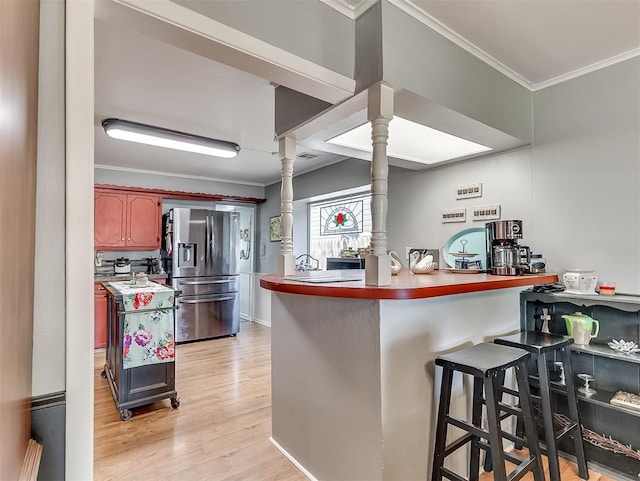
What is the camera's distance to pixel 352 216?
15.4 feet

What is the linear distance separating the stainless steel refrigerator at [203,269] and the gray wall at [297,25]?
3.74 meters

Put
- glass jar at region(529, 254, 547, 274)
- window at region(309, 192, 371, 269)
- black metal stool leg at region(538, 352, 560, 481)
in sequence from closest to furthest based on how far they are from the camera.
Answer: black metal stool leg at region(538, 352, 560, 481) → glass jar at region(529, 254, 547, 274) → window at region(309, 192, 371, 269)

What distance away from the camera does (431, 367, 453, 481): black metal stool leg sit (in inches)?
61.7

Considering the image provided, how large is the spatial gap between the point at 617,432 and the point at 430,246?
183 cm

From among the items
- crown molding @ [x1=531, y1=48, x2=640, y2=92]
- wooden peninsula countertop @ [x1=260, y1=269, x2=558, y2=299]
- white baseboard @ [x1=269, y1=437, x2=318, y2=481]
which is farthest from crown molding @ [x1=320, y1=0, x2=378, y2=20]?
white baseboard @ [x1=269, y1=437, x2=318, y2=481]

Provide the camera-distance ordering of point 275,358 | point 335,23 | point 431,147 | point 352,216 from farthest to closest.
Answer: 1. point 352,216
2. point 431,147
3. point 275,358
4. point 335,23

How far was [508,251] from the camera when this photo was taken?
2.36 m

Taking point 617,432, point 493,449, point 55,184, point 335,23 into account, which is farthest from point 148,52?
point 617,432

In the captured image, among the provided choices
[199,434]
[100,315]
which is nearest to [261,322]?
[100,315]

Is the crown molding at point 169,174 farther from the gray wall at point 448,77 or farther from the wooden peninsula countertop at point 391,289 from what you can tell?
the gray wall at point 448,77

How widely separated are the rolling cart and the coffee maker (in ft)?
8.13

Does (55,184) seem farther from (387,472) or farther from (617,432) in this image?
(617,432)

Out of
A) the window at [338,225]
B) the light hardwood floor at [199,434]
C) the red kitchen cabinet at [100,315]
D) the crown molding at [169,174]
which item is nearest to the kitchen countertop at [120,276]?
the red kitchen cabinet at [100,315]

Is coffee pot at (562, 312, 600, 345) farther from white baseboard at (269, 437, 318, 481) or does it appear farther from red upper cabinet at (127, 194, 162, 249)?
red upper cabinet at (127, 194, 162, 249)
